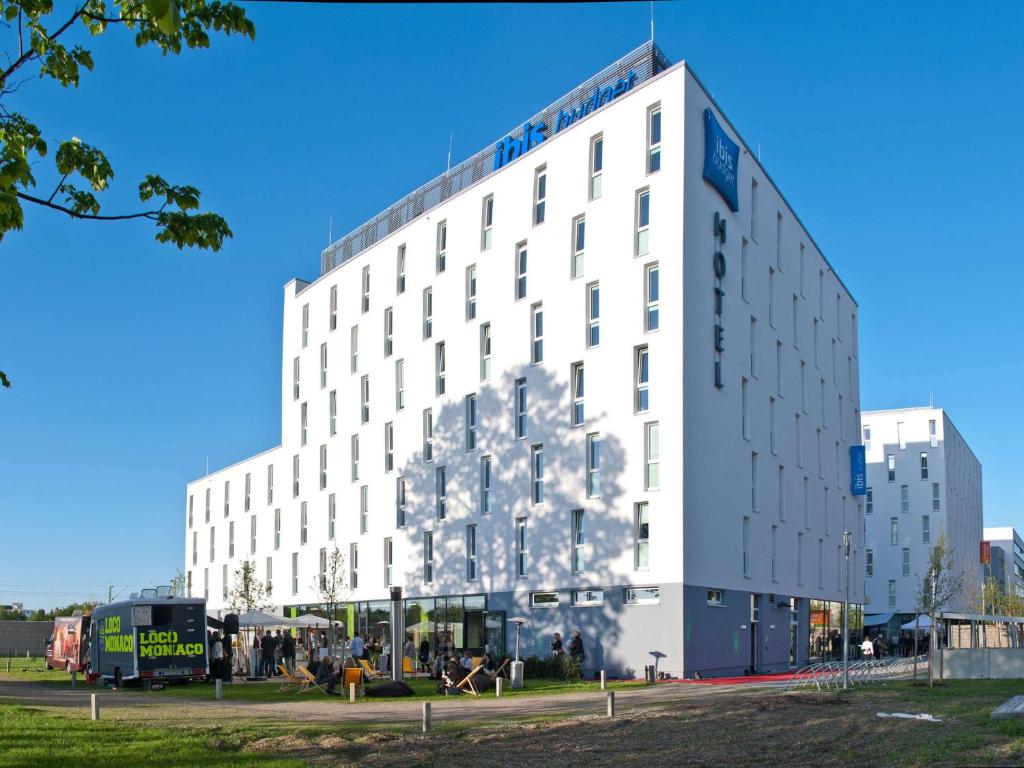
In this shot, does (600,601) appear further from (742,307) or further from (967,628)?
(967,628)

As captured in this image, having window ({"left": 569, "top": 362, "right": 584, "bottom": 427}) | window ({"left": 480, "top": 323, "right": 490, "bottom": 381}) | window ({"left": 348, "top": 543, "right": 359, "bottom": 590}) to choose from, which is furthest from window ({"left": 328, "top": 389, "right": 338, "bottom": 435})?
window ({"left": 569, "top": 362, "right": 584, "bottom": 427})

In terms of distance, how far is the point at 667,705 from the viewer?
76.5 feet

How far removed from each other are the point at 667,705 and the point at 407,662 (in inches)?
682

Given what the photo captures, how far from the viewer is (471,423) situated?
4559 centimetres

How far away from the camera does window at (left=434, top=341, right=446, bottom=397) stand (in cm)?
4750

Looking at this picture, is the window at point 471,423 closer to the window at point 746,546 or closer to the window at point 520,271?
the window at point 520,271

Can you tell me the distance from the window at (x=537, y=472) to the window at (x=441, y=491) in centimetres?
586

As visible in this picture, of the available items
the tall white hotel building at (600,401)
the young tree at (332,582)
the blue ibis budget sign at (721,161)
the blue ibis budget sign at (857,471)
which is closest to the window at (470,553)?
the tall white hotel building at (600,401)

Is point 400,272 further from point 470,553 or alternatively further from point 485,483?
point 470,553

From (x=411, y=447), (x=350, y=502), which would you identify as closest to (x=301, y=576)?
(x=350, y=502)

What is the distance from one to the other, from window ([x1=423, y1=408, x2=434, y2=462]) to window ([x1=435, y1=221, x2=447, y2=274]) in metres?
6.25

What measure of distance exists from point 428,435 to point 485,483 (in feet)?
15.6

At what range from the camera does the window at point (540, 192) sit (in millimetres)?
43125

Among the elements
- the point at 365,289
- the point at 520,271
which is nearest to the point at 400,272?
the point at 365,289
